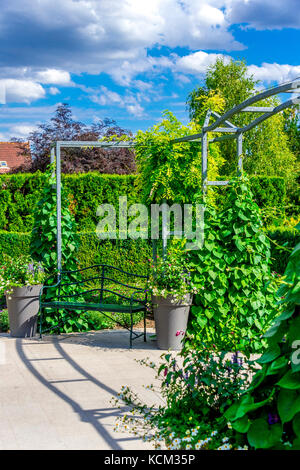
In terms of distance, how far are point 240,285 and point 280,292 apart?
2.81m

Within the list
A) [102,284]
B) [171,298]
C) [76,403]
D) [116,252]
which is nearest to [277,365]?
[76,403]

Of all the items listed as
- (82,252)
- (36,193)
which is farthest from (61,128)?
(82,252)

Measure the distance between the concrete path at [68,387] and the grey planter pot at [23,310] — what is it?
0.49ft

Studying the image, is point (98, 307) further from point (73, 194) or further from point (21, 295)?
point (73, 194)

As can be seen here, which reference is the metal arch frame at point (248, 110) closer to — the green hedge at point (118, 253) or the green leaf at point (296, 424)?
the green leaf at point (296, 424)

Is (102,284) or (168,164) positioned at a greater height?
(168,164)

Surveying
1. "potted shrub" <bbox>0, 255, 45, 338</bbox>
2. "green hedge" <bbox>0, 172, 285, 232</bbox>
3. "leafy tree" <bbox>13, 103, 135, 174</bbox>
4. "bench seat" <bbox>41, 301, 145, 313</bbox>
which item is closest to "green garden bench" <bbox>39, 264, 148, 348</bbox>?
"bench seat" <bbox>41, 301, 145, 313</bbox>

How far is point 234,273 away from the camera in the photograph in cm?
485

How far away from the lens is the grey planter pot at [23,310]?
19.0 ft

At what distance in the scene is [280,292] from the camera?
211 centimetres

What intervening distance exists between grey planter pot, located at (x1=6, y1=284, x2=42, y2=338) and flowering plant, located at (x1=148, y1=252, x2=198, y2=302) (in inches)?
60.2

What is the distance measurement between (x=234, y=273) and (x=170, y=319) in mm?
838

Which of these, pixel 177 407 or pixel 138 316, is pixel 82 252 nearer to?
pixel 138 316
